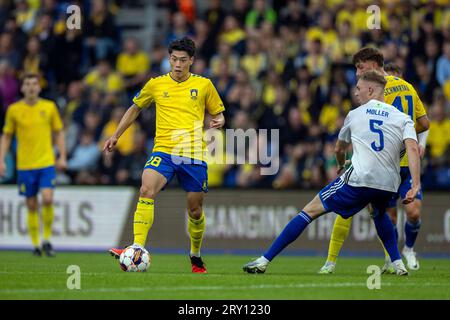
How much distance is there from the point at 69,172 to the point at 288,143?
15.6 ft

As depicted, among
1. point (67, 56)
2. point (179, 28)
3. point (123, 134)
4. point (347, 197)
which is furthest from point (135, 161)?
point (347, 197)

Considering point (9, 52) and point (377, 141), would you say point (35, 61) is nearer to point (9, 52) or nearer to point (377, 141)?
point (9, 52)

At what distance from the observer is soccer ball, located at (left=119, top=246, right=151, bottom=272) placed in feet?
35.4

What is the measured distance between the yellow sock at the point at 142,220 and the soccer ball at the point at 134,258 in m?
0.16

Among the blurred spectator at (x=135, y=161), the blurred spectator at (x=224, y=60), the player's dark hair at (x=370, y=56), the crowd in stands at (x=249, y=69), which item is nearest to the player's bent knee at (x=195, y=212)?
the player's dark hair at (x=370, y=56)

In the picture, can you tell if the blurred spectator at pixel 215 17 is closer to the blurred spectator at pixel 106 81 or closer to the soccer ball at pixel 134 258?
the blurred spectator at pixel 106 81

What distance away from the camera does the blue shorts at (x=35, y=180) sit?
16500 millimetres

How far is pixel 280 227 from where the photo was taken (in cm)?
1892

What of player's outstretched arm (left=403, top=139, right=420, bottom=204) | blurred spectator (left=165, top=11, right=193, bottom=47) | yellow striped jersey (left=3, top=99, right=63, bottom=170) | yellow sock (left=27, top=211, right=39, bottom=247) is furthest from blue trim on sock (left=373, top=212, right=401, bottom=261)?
blurred spectator (left=165, top=11, right=193, bottom=47)

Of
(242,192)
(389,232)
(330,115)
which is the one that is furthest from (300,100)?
(389,232)

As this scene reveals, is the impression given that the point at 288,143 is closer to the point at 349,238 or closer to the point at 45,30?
the point at 349,238

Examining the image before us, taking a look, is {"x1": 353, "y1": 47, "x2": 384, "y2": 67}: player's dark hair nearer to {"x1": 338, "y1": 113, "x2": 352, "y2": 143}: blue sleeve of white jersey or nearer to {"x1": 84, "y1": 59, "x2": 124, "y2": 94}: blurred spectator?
{"x1": 338, "y1": 113, "x2": 352, "y2": 143}: blue sleeve of white jersey

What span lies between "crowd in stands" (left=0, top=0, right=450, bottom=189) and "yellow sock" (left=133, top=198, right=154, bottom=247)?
829cm
